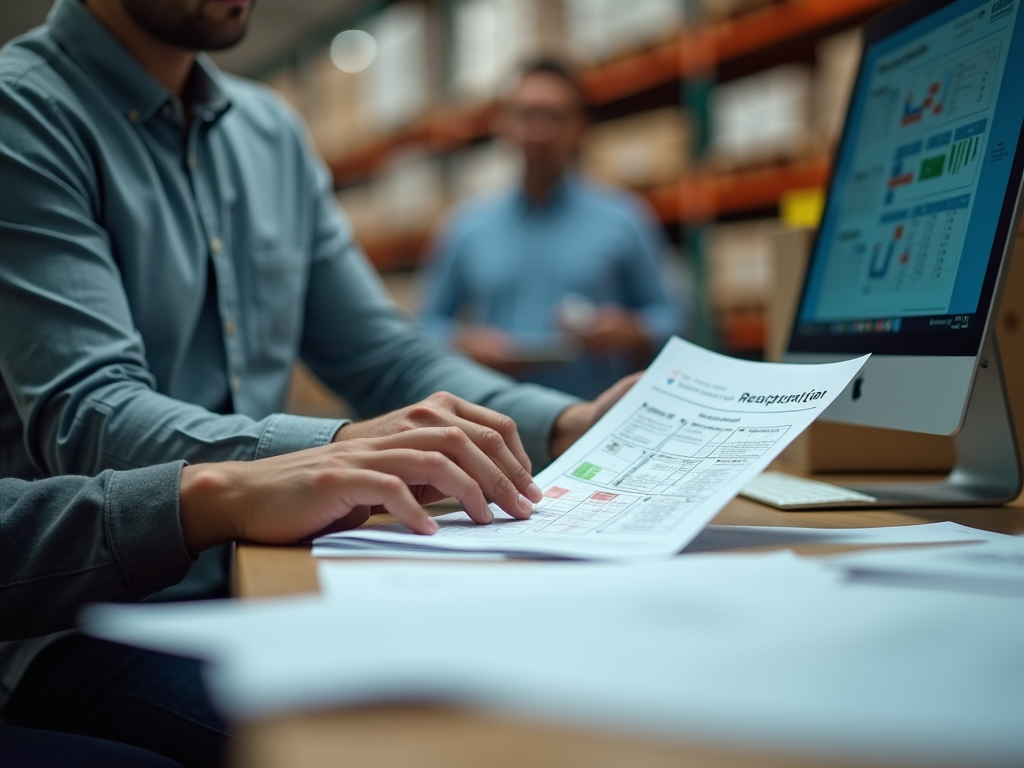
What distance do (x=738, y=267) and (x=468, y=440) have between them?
208 cm

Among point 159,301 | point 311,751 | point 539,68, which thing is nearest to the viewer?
point 311,751

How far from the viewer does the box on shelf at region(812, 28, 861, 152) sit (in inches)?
84.5

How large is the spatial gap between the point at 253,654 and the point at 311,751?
5 centimetres

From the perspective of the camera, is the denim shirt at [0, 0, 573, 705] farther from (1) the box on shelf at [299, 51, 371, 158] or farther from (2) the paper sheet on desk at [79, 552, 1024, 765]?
(1) the box on shelf at [299, 51, 371, 158]

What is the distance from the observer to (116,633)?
299 millimetres

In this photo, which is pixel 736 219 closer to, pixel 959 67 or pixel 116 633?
pixel 959 67

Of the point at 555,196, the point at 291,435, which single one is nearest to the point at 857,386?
the point at 291,435

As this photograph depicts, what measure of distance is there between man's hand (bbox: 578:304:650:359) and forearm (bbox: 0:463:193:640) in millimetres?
1715

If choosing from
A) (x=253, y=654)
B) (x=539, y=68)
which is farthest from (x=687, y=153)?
(x=253, y=654)

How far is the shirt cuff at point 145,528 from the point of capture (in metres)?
0.56

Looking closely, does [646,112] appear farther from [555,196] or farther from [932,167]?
[932,167]

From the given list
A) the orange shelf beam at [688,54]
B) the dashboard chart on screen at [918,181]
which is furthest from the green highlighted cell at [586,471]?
the orange shelf beam at [688,54]

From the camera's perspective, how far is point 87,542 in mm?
572

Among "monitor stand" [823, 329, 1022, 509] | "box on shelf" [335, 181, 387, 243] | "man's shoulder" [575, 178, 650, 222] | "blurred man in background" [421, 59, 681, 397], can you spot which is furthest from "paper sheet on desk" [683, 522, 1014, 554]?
"box on shelf" [335, 181, 387, 243]
